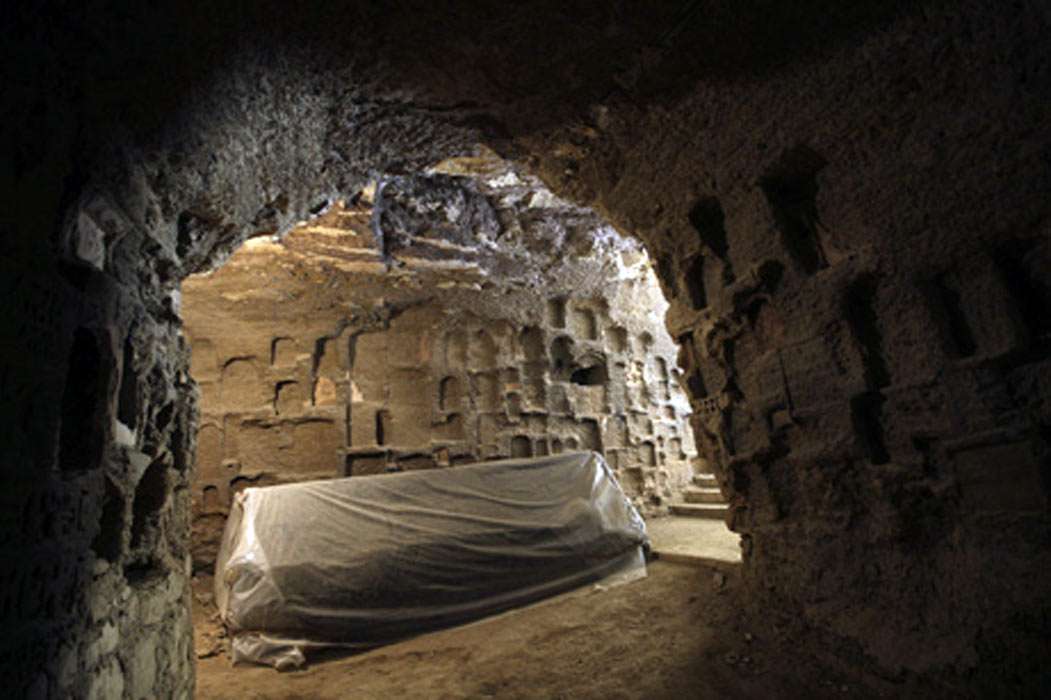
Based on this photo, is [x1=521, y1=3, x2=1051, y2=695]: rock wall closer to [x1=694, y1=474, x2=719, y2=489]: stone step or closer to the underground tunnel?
the underground tunnel

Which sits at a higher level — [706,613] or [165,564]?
[165,564]

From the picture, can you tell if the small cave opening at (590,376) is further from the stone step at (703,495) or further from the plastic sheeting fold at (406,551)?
the plastic sheeting fold at (406,551)

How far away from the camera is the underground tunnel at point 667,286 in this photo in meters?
1.52

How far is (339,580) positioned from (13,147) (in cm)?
387

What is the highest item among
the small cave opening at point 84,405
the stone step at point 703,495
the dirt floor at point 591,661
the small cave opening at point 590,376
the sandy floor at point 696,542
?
the small cave opening at point 590,376

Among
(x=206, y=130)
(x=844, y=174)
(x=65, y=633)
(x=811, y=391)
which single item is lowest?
(x=65, y=633)

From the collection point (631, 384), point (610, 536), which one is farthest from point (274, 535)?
point (631, 384)

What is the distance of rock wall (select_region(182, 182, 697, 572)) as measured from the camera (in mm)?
7078

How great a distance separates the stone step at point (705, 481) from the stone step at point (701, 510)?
871 millimetres

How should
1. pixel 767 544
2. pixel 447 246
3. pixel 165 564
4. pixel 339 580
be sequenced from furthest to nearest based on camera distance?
pixel 447 246
pixel 339 580
pixel 767 544
pixel 165 564

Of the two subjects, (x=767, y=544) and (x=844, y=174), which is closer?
(x=844, y=174)

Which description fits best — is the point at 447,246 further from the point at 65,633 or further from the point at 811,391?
the point at 65,633

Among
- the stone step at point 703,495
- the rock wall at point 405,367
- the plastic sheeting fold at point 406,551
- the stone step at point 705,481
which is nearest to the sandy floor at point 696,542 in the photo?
the plastic sheeting fold at point 406,551

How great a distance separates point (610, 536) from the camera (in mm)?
5125
